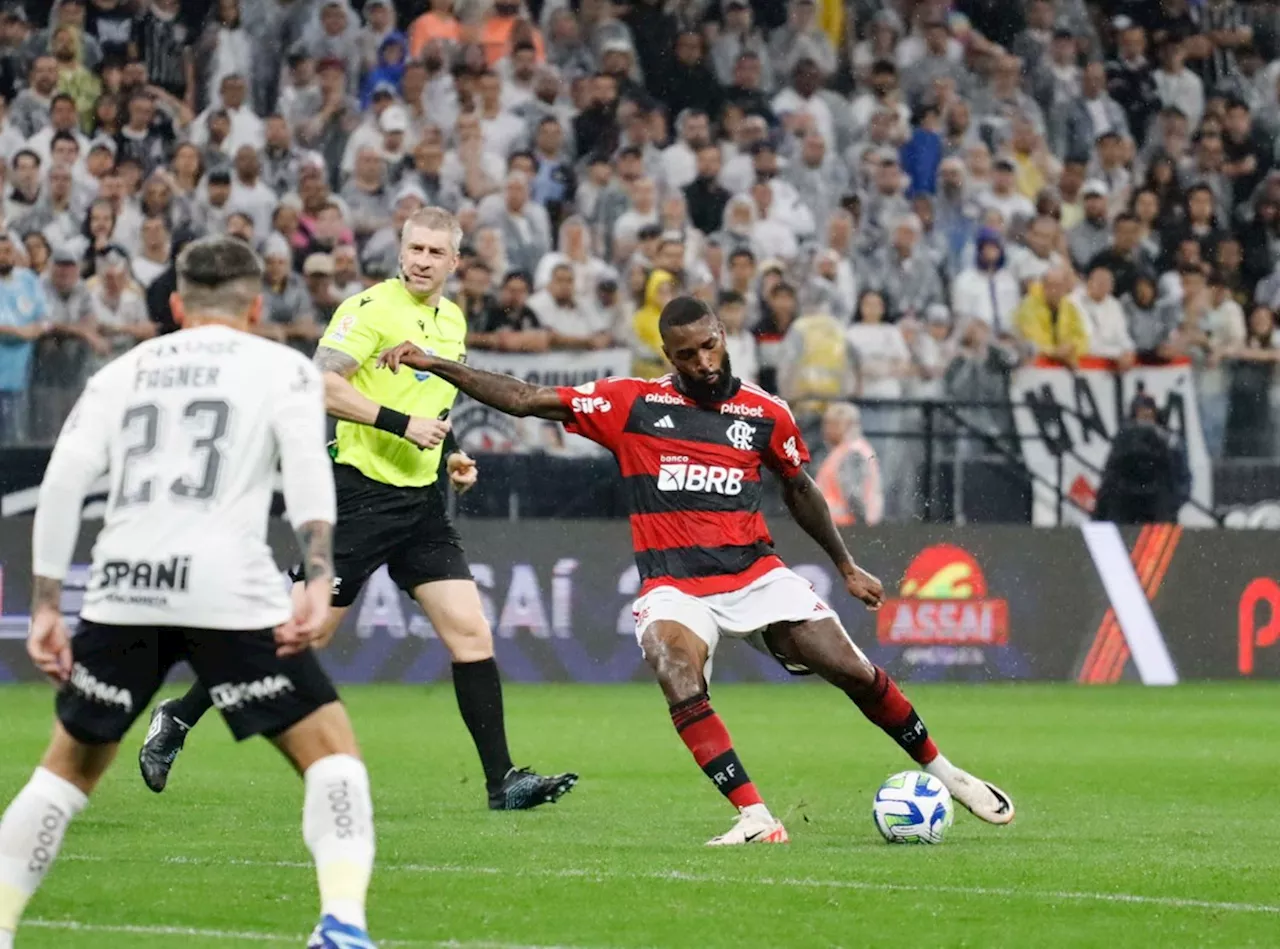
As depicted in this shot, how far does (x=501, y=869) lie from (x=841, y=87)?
52.0 feet

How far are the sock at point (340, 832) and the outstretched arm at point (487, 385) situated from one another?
10.7ft

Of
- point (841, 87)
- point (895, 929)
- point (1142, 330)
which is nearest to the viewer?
point (895, 929)

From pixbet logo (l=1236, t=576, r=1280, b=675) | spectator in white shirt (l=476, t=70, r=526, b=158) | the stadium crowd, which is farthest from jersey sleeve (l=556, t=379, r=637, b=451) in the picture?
spectator in white shirt (l=476, t=70, r=526, b=158)

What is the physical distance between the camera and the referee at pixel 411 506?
1005 cm

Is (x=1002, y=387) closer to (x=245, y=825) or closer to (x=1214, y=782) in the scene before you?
(x=1214, y=782)

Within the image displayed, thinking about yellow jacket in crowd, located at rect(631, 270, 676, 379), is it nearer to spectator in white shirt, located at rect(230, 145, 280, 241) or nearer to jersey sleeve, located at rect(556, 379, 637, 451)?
Answer: spectator in white shirt, located at rect(230, 145, 280, 241)

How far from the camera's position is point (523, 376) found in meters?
17.4

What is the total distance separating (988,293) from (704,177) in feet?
8.94

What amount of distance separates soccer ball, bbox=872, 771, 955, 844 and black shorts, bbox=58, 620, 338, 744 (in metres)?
3.37

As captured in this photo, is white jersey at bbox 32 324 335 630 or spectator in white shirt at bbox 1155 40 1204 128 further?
spectator in white shirt at bbox 1155 40 1204 128

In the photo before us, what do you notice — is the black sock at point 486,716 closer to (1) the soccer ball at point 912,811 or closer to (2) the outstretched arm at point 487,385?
(2) the outstretched arm at point 487,385

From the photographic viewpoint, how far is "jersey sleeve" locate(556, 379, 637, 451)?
946cm

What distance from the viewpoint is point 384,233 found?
63.1ft

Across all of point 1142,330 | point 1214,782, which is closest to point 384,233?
point 1142,330
